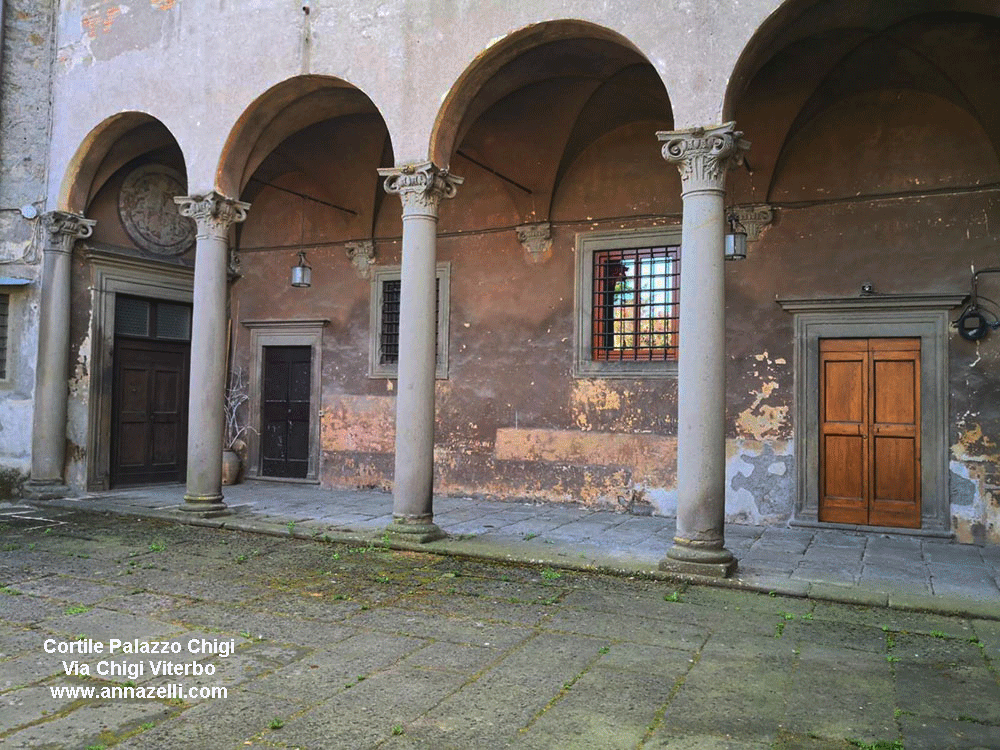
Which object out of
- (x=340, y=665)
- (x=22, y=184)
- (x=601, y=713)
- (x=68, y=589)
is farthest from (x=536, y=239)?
(x=601, y=713)

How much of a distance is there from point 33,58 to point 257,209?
3.56m

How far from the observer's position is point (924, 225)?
848 cm

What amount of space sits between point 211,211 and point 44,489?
4.53m

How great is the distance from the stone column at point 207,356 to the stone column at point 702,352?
527cm

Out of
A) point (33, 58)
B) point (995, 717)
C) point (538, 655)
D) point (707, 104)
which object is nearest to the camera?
point (995, 717)

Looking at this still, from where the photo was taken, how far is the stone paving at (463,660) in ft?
11.3

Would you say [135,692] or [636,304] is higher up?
[636,304]

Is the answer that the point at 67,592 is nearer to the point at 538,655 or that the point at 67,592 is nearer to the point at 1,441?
the point at 538,655

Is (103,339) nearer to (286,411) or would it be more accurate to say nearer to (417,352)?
(286,411)

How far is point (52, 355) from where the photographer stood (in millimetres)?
10336

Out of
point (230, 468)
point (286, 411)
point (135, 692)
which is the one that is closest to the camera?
point (135, 692)

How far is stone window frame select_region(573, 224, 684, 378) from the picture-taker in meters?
9.82

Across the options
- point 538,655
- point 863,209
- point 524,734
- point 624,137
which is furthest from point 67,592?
point 863,209

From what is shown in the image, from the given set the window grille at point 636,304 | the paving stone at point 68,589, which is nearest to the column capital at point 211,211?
the paving stone at point 68,589
